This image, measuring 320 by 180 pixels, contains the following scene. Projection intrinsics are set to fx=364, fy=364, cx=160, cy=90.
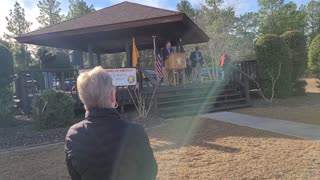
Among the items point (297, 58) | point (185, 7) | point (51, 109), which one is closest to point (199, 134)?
point (51, 109)

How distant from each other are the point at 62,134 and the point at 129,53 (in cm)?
617

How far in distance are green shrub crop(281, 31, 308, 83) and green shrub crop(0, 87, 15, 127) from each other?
1121 centimetres

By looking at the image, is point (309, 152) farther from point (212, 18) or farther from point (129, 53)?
point (212, 18)

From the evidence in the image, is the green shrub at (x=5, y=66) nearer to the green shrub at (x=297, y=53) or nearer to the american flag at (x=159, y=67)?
the american flag at (x=159, y=67)

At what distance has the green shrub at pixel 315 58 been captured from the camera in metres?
16.0

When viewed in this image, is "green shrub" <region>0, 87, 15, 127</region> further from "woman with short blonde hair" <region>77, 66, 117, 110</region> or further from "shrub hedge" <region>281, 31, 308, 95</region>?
"shrub hedge" <region>281, 31, 308, 95</region>

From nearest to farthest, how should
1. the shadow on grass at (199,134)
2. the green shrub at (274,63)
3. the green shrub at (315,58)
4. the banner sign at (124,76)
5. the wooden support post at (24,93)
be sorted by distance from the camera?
the shadow on grass at (199,134), the banner sign at (124,76), the wooden support post at (24,93), the green shrub at (274,63), the green shrub at (315,58)

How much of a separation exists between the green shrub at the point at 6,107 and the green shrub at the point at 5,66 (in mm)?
271

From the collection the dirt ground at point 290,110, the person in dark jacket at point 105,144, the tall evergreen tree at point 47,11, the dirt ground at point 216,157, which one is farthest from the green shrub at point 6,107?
the tall evergreen tree at point 47,11

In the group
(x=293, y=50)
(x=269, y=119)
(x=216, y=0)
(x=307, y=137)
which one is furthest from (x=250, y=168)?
(x=216, y=0)

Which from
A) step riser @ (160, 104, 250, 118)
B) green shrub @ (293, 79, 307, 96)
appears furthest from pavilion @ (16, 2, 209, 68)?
green shrub @ (293, 79, 307, 96)

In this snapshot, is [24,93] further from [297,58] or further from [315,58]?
[315,58]

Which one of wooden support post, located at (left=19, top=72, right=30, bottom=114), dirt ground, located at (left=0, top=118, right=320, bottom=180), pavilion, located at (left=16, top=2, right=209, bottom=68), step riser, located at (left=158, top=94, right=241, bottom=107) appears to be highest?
pavilion, located at (left=16, top=2, right=209, bottom=68)

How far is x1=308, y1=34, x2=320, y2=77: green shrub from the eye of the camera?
16.0m
